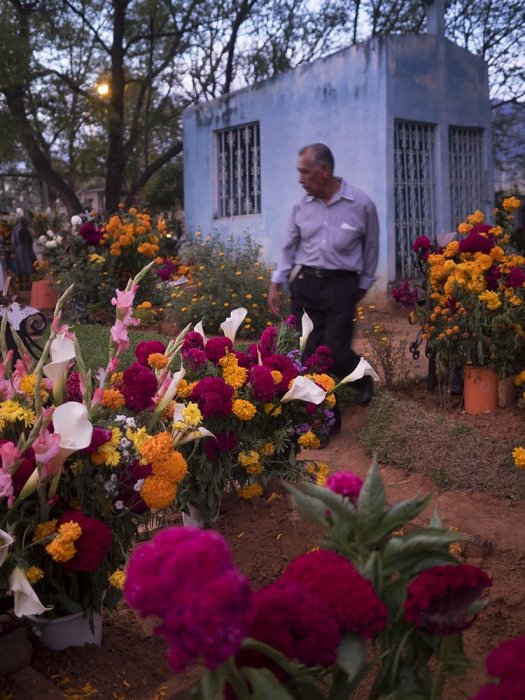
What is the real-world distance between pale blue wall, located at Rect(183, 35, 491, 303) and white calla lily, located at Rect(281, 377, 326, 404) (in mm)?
7766

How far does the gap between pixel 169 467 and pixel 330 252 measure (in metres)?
3.12

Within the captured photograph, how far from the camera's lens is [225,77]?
20047mm

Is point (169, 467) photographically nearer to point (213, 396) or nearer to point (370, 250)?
point (213, 396)

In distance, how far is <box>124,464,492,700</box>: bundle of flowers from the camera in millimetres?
1036

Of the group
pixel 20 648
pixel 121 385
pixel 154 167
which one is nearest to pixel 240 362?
pixel 121 385

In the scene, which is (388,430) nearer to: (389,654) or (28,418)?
(28,418)

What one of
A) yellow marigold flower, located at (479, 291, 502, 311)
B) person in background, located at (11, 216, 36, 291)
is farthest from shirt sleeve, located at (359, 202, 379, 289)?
person in background, located at (11, 216, 36, 291)

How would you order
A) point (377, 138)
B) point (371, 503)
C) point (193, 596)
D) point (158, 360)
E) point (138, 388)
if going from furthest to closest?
1. point (377, 138)
2. point (158, 360)
3. point (138, 388)
4. point (371, 503)
5. point (193, 596)

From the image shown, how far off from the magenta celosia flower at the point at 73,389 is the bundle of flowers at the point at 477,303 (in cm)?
308

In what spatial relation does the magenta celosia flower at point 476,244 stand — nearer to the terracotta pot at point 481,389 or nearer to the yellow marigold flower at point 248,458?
the terracotta pot at point 481,389

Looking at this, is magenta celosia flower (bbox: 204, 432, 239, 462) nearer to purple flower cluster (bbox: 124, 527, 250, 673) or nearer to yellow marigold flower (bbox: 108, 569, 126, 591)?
yellow marigold flower (bbox: 108, 569, 126, 591)

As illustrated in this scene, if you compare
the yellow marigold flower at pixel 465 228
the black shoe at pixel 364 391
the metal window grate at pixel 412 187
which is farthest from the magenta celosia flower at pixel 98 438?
the metal window grate at pixel 412 187

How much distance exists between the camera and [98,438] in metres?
2.14

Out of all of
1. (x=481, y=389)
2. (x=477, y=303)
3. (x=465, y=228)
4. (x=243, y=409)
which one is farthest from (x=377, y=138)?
(x=243, y=409)
